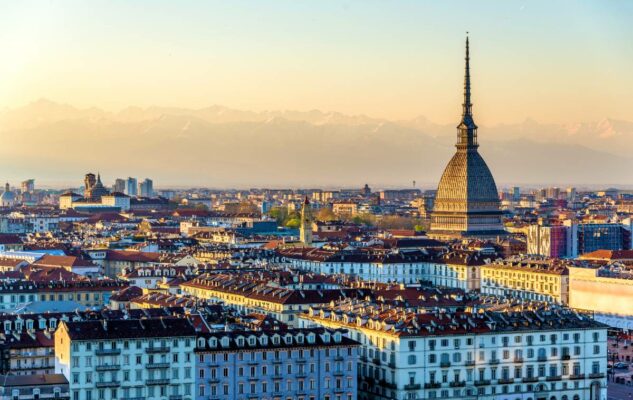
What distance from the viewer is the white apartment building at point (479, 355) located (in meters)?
51.2

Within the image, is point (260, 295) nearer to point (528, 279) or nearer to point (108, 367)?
point (108, 367)

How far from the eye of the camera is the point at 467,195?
14625 centimetres

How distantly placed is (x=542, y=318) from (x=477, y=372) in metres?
3.63

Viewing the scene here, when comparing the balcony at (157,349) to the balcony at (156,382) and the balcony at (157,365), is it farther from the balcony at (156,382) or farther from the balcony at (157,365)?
the balcony at (156,382)

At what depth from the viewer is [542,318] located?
5444 cm

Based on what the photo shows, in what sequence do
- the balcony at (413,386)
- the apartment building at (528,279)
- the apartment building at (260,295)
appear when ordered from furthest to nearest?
the apartment building at (528,279), the apartment building at (260,295), the balcony at (413,386)

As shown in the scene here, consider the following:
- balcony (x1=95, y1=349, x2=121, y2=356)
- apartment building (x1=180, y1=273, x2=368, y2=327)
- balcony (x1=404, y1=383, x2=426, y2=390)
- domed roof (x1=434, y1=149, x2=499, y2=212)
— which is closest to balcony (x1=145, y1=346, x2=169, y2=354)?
balcony (x1=95, y1=349, x2=121, y2=356)

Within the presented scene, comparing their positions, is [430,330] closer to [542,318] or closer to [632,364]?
[542,318]

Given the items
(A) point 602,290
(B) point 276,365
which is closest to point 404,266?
(A) point 602,290

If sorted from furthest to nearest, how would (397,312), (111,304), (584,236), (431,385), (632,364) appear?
(584,236) → (111,304) → (632,364) → (397,312) → (431,385)

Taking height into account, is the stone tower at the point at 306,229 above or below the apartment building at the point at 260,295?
above

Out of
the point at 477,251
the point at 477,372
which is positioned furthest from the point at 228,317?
the point at 477,251

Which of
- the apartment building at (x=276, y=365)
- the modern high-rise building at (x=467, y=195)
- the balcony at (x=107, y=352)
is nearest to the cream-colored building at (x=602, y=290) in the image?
the apartment building at (x=276, y=365)

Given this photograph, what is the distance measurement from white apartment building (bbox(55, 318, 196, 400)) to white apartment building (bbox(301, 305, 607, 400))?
22.9 feet
